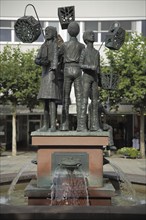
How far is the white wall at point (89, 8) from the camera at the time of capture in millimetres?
28719

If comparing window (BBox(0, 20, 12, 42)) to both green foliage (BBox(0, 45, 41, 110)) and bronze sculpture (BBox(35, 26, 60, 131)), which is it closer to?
green foliage (BBox(0, 45, 41, 110))

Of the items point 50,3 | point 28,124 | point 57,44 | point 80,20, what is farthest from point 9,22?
point 57,44

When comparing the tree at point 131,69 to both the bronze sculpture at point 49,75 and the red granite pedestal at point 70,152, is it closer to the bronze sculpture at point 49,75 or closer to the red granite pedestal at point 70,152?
the bronze sculpture at point 49,75

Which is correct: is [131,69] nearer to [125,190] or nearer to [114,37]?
[125,190]

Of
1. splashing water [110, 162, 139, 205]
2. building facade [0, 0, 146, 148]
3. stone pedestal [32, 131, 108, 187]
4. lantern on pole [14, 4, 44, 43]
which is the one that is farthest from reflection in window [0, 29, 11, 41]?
stone pedestal [32, 131, 108, 187]

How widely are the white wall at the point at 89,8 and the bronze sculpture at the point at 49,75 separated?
21064 mm

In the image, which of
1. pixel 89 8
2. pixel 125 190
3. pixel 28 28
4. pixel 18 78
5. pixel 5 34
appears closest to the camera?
pixel 28 28

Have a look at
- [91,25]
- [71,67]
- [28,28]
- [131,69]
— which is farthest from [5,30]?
[71,67]

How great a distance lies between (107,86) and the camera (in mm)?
8977

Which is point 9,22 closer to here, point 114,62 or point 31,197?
point 114,62

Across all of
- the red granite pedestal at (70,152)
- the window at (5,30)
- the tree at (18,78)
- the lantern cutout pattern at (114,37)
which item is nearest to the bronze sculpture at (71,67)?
the red granite pedestal at (70,152)

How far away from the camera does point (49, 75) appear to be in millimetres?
8375

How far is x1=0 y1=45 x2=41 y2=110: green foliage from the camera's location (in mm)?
23281

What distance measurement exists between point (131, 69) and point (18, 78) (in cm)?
623
